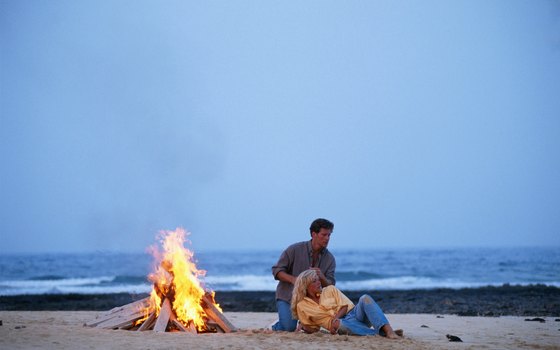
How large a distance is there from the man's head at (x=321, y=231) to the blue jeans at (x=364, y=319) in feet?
3.03

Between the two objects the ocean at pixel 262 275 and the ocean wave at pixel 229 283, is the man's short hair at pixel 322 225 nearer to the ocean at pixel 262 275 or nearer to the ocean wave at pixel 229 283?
the ocean at pixel 262 275

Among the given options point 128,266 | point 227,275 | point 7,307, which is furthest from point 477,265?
point 7,307

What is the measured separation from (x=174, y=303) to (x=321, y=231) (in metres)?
2.57

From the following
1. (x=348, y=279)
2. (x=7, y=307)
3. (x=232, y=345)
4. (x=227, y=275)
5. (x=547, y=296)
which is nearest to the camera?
(x=232, y=345)

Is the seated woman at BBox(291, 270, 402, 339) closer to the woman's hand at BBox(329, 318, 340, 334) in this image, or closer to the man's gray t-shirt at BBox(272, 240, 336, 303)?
the woman's hand at BBox(329, 318, 340, 334)

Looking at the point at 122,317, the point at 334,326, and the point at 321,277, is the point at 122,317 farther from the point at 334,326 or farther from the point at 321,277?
the point at 334,326

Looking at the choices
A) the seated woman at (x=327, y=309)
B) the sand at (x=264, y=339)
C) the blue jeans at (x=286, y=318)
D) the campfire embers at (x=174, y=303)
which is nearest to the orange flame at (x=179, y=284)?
the campfire embers at (x=174, y=303)

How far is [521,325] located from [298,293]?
15.5ft

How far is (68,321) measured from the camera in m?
10.3

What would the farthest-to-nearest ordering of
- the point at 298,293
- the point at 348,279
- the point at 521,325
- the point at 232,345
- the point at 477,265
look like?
the point at 477,265
the point at 348,279
the point at 521,325
the point at 298,293
the point at 232,345

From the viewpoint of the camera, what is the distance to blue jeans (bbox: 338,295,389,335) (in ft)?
25.0

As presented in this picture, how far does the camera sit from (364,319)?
7840 millimetres

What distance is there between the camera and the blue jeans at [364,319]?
25.0 feet

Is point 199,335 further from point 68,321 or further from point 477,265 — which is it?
point 477,265
